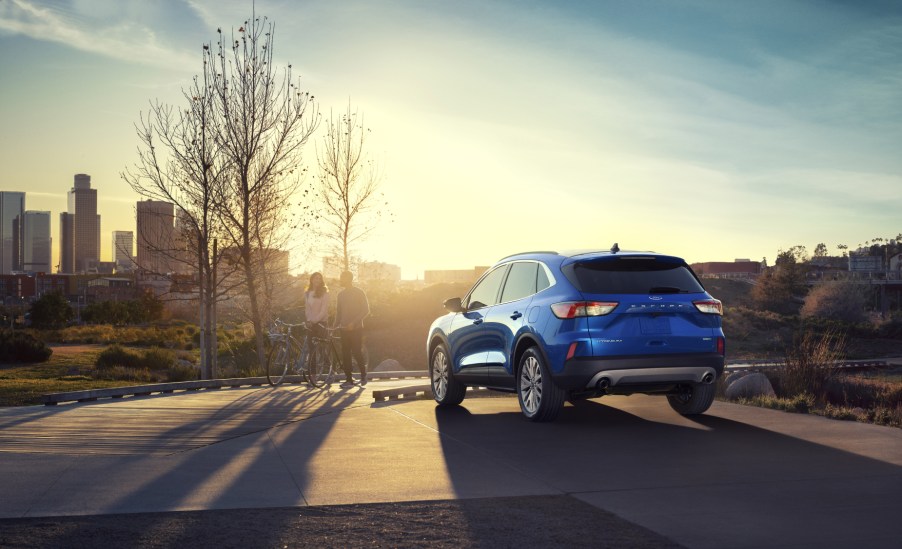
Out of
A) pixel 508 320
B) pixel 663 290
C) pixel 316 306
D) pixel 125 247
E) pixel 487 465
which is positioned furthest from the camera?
pixel 125 247

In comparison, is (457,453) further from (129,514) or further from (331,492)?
(129,514)

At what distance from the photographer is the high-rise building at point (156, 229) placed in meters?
25.6

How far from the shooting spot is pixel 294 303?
48188mm

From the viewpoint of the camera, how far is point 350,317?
1811 cm

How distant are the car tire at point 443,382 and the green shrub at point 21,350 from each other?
80.3 ft

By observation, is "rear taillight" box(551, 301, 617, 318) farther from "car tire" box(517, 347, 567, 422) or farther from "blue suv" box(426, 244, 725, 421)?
"car tire" box(517, 347, 567, 422)

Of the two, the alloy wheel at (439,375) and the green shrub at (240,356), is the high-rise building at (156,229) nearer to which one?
the green shrub at (240,356)

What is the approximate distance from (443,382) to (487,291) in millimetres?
1608

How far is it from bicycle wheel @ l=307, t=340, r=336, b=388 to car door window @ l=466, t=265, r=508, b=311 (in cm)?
588

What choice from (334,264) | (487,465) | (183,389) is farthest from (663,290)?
(334,264)

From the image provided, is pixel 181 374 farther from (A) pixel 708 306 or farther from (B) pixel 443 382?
(A) pixel 708 306

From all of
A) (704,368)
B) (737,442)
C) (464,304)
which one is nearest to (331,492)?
(737,442)

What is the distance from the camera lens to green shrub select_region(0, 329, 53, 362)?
108 feet

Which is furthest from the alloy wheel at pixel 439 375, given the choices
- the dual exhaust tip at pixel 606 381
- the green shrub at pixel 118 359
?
the green shrub at pixel 118 359
